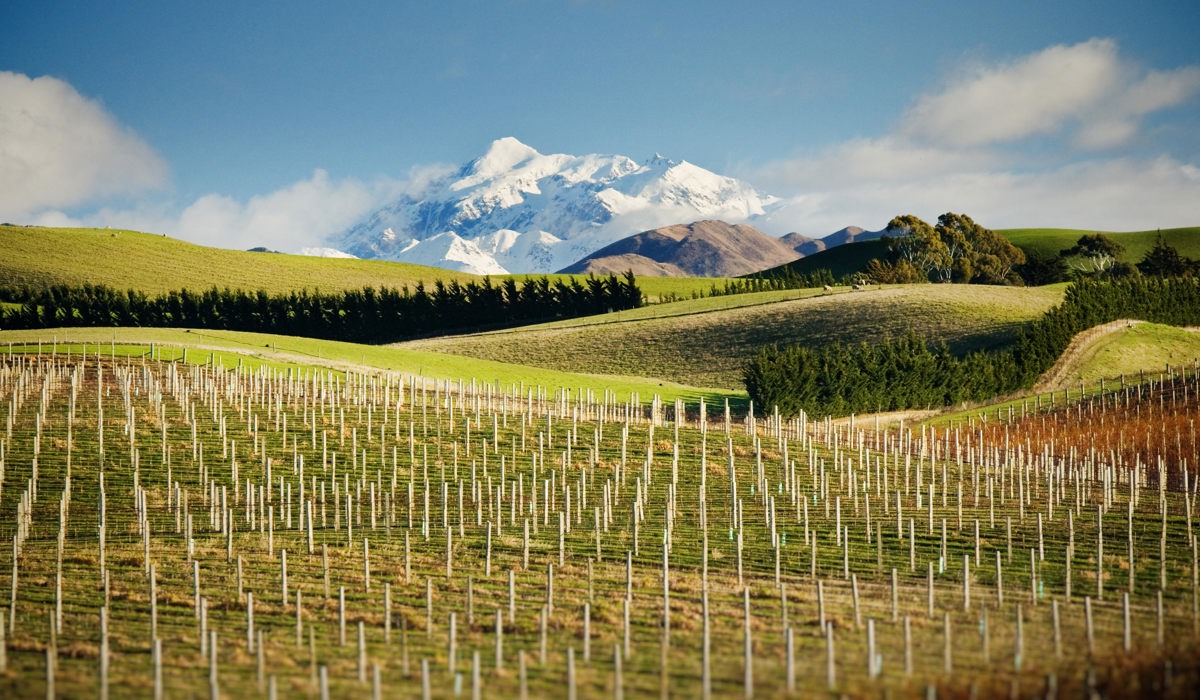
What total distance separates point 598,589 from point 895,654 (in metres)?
7.12

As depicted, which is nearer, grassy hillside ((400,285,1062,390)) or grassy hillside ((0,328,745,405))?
grassy hillside ((0,328,745,405))

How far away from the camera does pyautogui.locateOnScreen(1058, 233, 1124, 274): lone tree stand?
15200 centimetres

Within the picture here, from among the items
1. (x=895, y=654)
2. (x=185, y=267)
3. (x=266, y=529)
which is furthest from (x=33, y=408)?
(x=185, y=267)

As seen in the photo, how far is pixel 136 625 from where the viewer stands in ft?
65.1

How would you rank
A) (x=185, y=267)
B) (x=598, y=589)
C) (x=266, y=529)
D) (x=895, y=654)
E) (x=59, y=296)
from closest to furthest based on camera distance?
(x=895, y=654), (x=598, y=589), (x=266, y=529), (x=59, y=296), (x=185, y=267)

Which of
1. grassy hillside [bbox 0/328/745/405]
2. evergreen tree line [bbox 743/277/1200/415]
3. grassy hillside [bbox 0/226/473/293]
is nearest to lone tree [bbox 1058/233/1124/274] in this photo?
evergreen tree line [bbox 743/277/1200/415]

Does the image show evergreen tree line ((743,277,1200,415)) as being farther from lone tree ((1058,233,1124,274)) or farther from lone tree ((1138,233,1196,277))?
lone tree ((1058,233,1124,274))

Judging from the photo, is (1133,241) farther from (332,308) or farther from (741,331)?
(332,308)

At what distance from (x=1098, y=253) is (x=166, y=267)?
126m

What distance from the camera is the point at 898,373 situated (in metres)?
62.9

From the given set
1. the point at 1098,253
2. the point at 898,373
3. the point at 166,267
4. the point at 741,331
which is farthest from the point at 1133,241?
the point at 166,267

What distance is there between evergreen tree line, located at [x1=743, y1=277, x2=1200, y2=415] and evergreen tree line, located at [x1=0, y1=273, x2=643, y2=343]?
5470 cm

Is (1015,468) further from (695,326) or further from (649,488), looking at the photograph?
(695,326)

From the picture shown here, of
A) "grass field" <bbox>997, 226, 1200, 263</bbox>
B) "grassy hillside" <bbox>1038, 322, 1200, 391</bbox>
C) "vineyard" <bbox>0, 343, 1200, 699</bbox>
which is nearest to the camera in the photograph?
"vineyard" <bbox>0, 343, 1200, 699</bbox>
